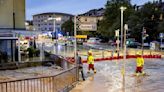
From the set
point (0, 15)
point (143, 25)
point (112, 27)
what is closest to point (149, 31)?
point (143, 25)

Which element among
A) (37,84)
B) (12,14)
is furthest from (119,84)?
(12,14)

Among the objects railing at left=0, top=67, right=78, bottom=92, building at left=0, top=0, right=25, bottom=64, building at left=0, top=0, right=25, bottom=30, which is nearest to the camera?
railing at left=0, top=67, right=78, bottom=92

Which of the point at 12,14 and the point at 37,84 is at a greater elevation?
the point at 12,14

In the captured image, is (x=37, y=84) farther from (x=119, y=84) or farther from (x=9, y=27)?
(x=9, y=27)

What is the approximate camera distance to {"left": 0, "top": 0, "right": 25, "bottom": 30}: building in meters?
44.2

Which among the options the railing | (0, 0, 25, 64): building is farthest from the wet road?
(0, 0, 25, 64): building

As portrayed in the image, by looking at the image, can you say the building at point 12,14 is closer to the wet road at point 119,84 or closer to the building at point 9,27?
the building at point 9,27

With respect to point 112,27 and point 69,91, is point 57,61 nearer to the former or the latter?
point 69,91

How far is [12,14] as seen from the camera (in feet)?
150

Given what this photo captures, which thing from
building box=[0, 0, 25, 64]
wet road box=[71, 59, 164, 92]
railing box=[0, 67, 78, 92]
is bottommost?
wet road box=[71, 59, 164, 92]

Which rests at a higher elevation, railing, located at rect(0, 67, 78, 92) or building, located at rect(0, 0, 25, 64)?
building, located at rect(0, 0, 25, 64)

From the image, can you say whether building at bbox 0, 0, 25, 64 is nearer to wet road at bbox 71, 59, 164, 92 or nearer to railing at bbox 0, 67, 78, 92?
wet road at bbox 71, 59, 164, 92

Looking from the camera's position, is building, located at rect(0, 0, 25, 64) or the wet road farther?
building, located at rect(0, 0, 25, 64)

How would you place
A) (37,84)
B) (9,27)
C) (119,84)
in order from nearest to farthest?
(37,84)
(119,84)
(9,27)
